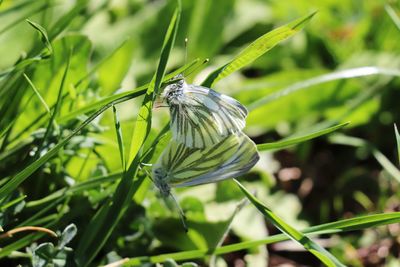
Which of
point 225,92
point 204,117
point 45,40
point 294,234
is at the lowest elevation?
point 294,234

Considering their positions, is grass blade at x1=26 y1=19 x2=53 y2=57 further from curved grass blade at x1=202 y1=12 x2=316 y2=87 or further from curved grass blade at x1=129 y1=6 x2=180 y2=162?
curved grass blade at x1=202 y1=12 x2=316 y2=87

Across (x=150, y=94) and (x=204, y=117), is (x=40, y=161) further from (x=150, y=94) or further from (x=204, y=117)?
(x=204, y=117)

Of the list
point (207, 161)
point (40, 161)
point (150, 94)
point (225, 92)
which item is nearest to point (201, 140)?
point (207, 161)

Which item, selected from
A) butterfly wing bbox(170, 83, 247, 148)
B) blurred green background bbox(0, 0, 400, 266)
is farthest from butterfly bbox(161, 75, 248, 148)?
blurred green background bbox(0, 0, 400, 266)

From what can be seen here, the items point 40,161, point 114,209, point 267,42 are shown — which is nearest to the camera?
point 40,161

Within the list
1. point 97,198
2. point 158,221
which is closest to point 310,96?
point 158,221

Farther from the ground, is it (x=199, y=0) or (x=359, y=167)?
(x=199, y=0)

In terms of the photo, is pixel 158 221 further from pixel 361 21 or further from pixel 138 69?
pixel 361 21
